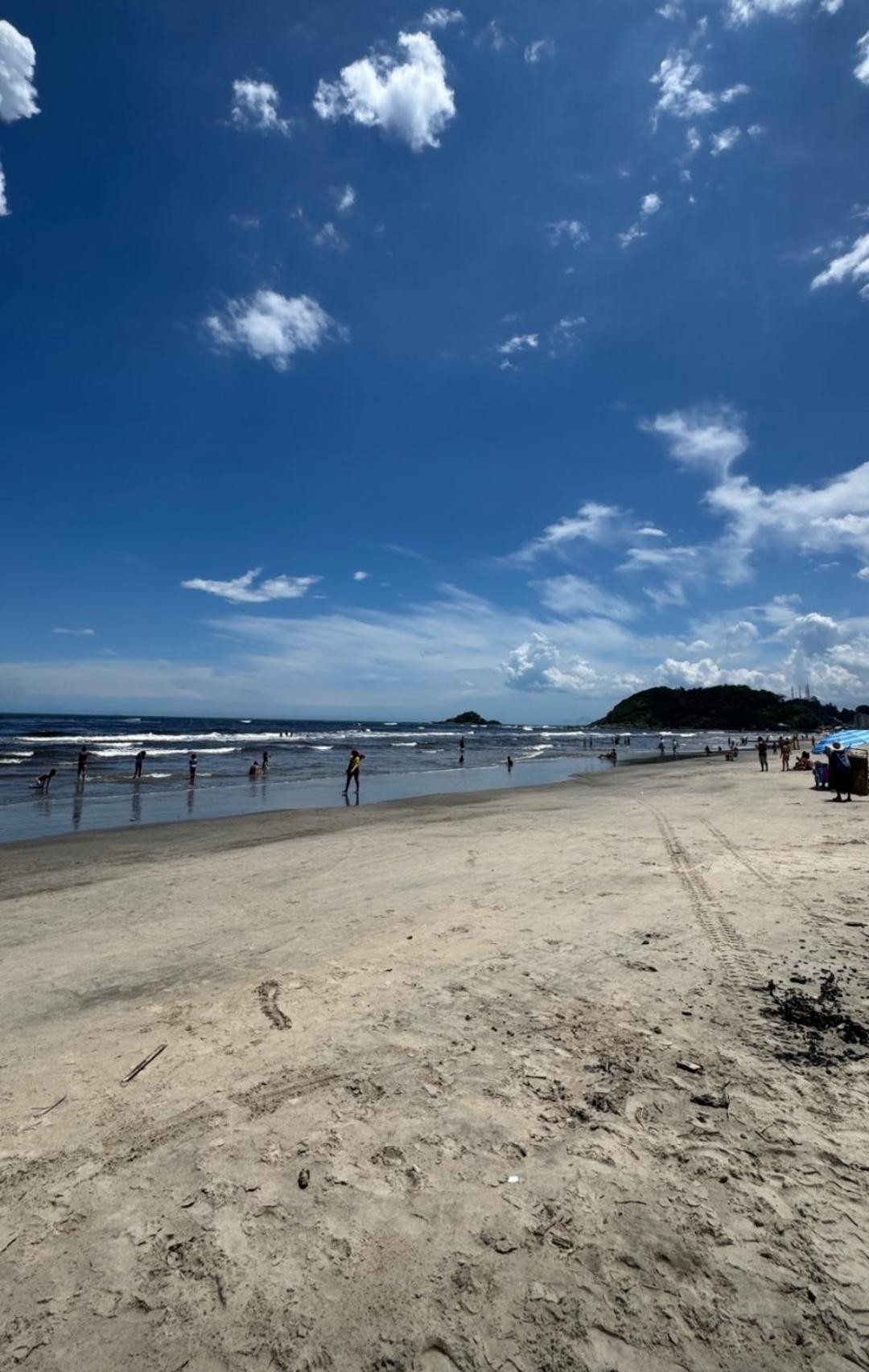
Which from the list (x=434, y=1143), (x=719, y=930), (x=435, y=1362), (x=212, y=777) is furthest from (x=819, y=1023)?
(x=212, y=777)

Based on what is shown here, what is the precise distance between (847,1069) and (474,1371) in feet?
10.6

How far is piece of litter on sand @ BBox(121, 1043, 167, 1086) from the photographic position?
4136 millimetres

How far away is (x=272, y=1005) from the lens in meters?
5.17

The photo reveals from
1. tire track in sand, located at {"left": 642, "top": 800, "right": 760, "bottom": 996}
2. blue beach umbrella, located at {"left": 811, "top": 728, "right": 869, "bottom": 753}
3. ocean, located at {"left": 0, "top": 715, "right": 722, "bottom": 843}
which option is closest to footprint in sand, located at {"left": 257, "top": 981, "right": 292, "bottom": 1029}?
tire track in sand, located at {"left": 642, "top": 800, "right": 760, "bottom": 996}

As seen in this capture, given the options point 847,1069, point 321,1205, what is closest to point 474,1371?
point 321,1205

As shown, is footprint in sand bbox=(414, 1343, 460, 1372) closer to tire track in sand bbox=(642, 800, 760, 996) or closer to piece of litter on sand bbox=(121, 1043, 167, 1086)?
piece of litter on sand bbox=(121, 1043, 167, 1086)

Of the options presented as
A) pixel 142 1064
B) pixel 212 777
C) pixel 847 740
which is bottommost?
pixel 212 777

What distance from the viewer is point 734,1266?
271 cm

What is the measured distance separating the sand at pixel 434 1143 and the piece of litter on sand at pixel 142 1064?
0.04 meters

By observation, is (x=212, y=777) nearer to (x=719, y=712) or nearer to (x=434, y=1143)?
(x=434, y=1143)

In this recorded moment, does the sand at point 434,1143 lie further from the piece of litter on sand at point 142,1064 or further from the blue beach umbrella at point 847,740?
the blue beach umbrella at point 847,740

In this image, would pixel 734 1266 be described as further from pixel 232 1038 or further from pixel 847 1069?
pixel 232 1038

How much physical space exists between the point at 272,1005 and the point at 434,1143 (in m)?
2.18

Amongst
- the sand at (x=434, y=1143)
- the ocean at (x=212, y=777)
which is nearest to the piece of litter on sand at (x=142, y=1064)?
the sand at (x=434, y=1143)
